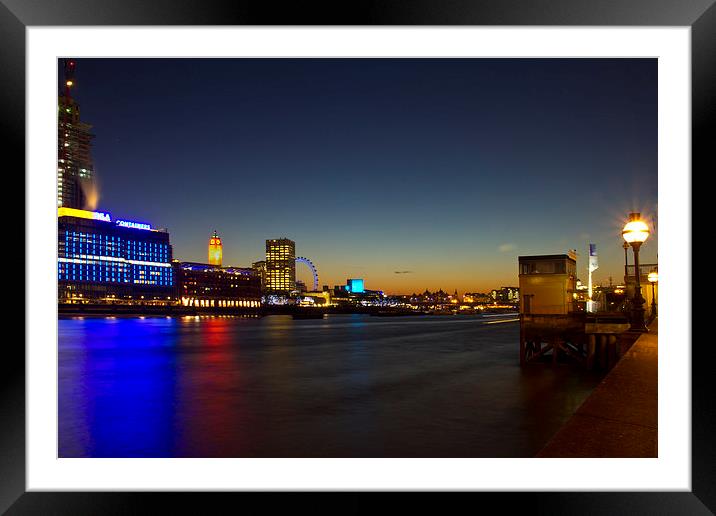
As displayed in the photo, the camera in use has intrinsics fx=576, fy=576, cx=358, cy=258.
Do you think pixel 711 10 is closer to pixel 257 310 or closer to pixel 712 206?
pixel 712 206

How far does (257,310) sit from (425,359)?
70302 millimetres

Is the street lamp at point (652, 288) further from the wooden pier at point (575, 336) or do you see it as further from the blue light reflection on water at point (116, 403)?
the blue light reflection on water at point (116, 403)

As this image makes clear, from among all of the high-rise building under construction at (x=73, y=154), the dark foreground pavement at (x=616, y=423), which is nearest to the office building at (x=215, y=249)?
the high-rise building under construction at (x=73, y=154)

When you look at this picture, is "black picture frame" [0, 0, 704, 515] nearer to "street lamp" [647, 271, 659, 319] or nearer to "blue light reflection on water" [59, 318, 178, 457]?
"blue light reflection on water" [59, 318, 178, 457]

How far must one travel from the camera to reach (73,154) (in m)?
111

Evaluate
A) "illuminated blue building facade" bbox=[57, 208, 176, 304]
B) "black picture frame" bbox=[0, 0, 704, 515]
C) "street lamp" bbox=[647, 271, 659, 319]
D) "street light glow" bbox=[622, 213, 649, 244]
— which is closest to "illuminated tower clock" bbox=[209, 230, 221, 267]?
"illuminated blue building facade" bbox=[57, 208, 176, 304]

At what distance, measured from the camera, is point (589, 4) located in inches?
89.2

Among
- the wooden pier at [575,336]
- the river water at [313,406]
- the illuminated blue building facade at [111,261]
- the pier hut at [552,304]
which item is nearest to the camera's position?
the river water at [313,406]

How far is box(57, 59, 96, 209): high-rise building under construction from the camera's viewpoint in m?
106

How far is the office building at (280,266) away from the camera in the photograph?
130750mm

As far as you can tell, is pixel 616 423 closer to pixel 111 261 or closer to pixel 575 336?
pixel 575 336

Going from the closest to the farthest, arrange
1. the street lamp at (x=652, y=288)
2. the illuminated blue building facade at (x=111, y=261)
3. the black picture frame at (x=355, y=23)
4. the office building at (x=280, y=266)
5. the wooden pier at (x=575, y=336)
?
the black picture frame at (x=355, y=23) < the wooden pier at (x=575, y=336) < the street lamp at (x=652, y=288) < the illuminated blue building facade at (x=111, y=261) < the office building at (x=280, y=266)

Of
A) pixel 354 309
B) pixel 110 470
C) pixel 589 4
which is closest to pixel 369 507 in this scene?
pixel 110 470

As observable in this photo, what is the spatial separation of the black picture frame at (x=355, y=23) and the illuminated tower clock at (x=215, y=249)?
127m
